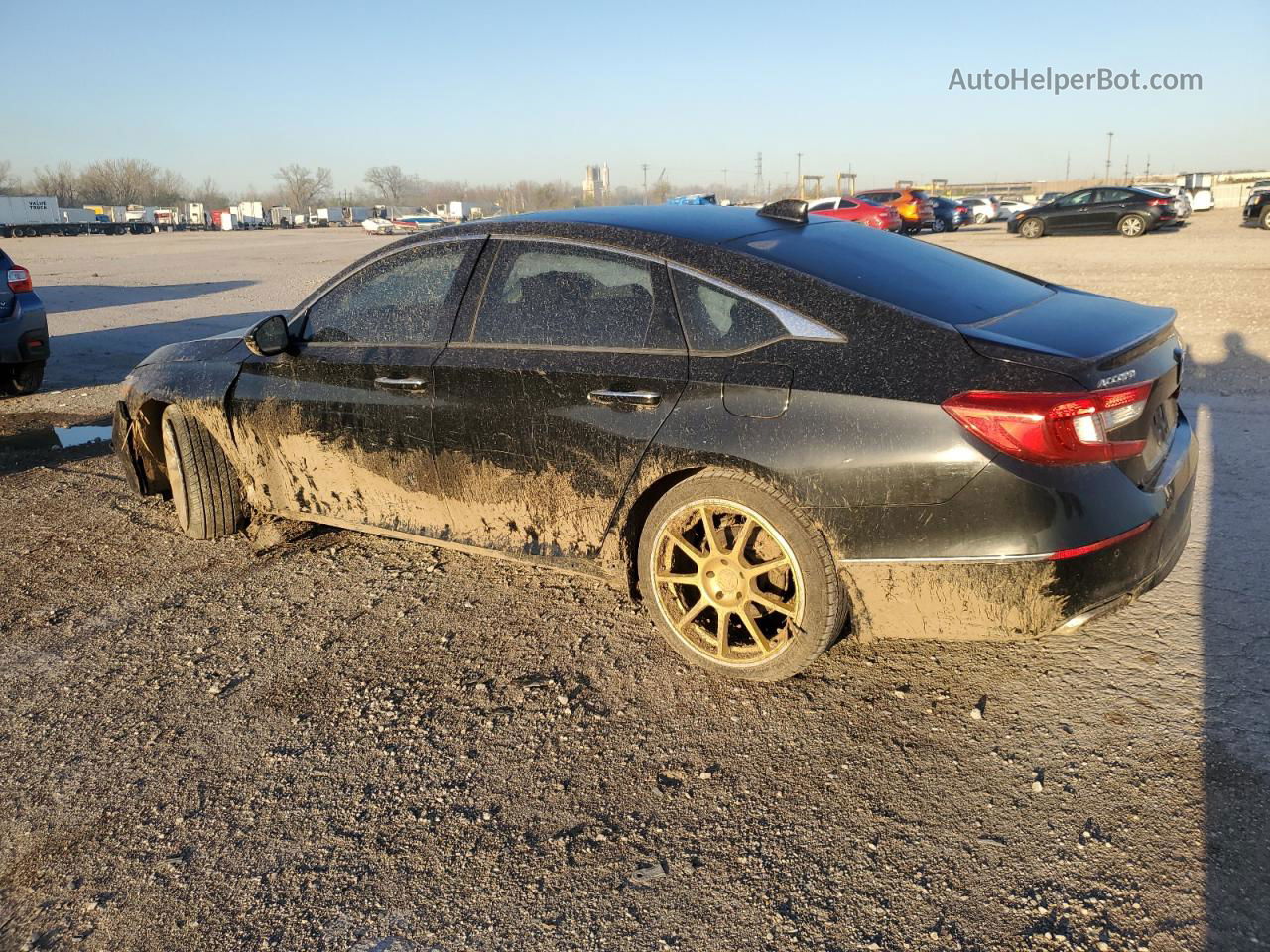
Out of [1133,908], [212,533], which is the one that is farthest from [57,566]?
[1133,908]

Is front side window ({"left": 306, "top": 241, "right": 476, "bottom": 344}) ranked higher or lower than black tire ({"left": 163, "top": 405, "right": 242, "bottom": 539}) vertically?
higher

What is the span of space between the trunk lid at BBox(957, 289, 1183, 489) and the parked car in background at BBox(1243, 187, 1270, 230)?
3138cm

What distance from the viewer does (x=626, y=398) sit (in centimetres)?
351

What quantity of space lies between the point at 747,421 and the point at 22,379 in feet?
30.5

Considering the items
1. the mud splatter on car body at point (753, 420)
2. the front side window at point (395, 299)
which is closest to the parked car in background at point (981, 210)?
the front side window at point (395, 299)

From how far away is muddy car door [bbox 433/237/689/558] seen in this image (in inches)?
140

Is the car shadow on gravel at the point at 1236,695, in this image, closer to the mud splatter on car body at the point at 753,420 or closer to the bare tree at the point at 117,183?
the mud splatter on car body at the point at 753,420

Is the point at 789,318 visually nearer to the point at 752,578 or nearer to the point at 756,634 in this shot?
the point at 752,578

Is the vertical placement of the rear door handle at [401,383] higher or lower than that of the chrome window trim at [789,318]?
lower

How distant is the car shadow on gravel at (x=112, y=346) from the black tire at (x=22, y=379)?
0.17 meters

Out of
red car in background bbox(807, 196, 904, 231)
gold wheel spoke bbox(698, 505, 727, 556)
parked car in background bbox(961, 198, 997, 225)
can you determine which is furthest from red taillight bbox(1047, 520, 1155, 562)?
parked car in background bbox(961, 198, 997, 225)

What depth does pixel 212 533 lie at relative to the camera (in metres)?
5.23

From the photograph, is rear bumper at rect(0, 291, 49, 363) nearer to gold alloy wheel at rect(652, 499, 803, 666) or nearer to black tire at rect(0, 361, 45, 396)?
black tire at rect(0, 361, 45, 396)

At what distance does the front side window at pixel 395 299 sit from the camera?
4.18m
